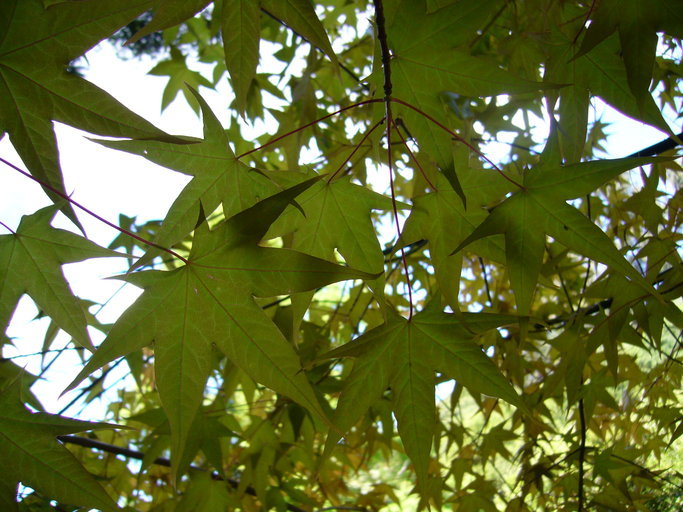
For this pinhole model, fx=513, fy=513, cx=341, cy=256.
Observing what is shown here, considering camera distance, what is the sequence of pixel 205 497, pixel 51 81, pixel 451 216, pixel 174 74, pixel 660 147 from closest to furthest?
pixel 51 81 < pixel 451 216 < pixel 660 147 < pixel 205 497 < pixel 174 74

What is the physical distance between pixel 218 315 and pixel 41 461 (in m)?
0.27

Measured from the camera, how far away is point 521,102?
2.69 feet

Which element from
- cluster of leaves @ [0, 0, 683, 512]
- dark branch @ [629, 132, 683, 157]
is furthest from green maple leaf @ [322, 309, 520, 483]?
dark branch @ [629, 132, 683, 157]

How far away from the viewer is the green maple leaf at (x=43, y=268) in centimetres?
63

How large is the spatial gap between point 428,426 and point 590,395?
0.50 metres

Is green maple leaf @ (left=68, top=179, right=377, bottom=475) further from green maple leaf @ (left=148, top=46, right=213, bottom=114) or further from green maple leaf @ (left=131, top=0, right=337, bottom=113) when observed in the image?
green maple leaf @ (left=148, top=46, right=213, bottom=114)

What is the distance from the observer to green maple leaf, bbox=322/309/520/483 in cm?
57

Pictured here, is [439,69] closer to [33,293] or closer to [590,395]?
[33,293]

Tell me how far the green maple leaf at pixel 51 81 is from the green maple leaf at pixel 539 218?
379mm

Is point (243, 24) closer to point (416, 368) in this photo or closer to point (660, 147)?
point (416, 368)

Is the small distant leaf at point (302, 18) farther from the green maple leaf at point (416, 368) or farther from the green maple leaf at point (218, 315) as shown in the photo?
the green maple leaf at point (416, 368)

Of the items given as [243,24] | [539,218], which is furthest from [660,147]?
[243,24]

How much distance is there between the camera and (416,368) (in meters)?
0.60

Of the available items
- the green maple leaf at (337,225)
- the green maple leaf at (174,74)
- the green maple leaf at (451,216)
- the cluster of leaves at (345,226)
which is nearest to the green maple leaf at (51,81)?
the cluster of leaves at (345,226)
